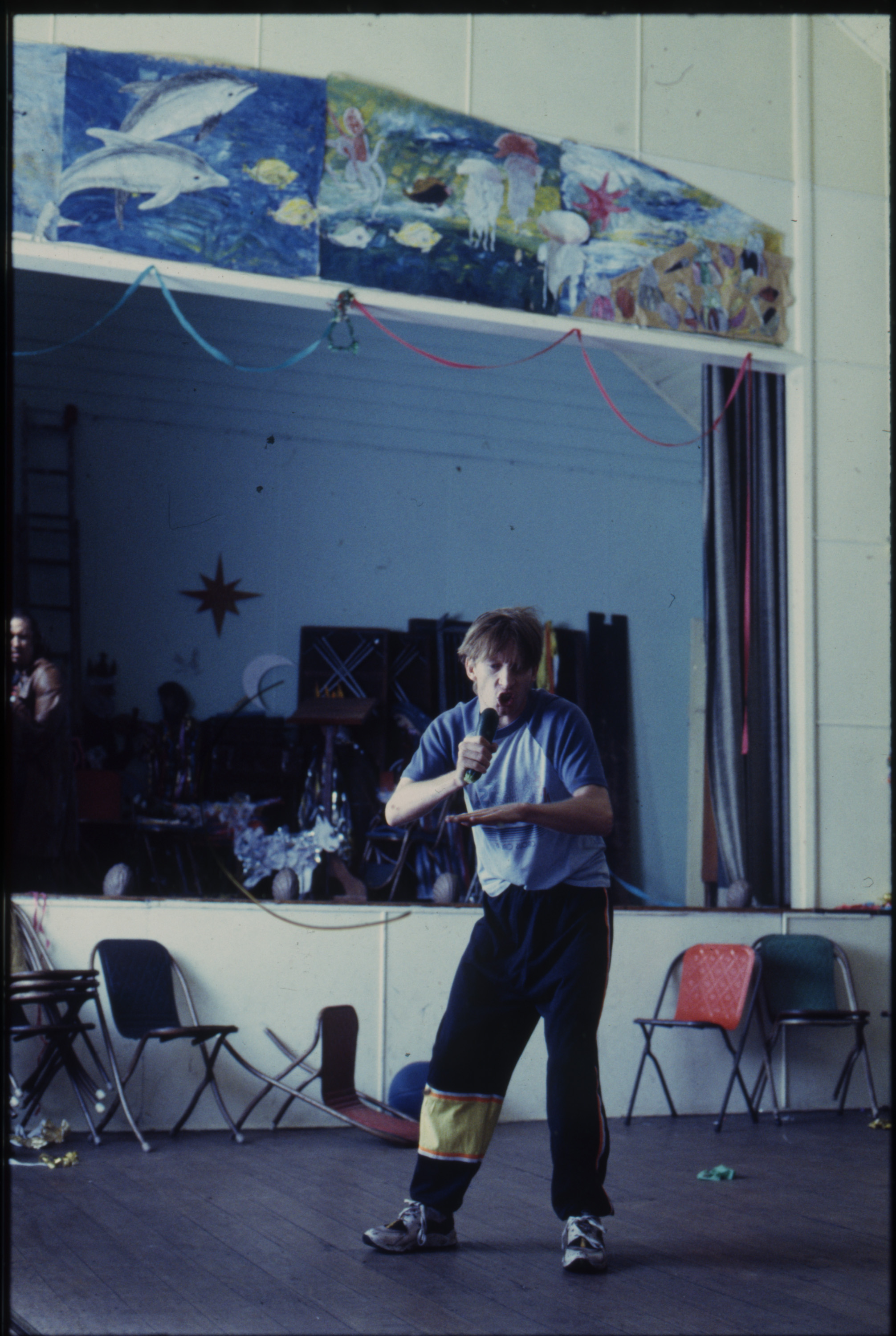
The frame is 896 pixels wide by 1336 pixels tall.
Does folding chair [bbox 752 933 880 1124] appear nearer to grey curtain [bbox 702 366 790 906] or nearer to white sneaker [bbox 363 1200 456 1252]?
grey curtain [bbox 702 366 790 906]

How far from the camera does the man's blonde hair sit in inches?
128

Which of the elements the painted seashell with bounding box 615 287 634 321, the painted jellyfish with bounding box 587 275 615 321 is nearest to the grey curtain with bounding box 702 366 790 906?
the painted seashell with bounding box 615 287 634 321

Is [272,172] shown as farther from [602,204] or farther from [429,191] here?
[602,204]

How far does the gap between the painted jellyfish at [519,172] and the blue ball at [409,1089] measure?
156 inches

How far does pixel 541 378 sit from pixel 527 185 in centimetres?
339

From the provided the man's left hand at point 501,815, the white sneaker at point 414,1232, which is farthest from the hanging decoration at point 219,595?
the man's left hand at point 501,815

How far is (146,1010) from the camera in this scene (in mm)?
5230

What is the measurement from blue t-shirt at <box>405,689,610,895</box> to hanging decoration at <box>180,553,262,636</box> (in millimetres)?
5687

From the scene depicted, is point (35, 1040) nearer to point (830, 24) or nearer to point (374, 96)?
point (374, 96)

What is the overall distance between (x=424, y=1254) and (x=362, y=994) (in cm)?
236

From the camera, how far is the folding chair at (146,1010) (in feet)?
16.4

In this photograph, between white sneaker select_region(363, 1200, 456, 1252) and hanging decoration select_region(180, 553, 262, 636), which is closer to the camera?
white sneaker select_region(363, 1200, 456, 1252)

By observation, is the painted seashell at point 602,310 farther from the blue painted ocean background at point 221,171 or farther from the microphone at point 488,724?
the microphone at point 488,724

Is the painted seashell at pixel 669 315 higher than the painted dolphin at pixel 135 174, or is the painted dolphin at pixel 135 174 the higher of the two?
the painted dolphin at pixel 135 174
